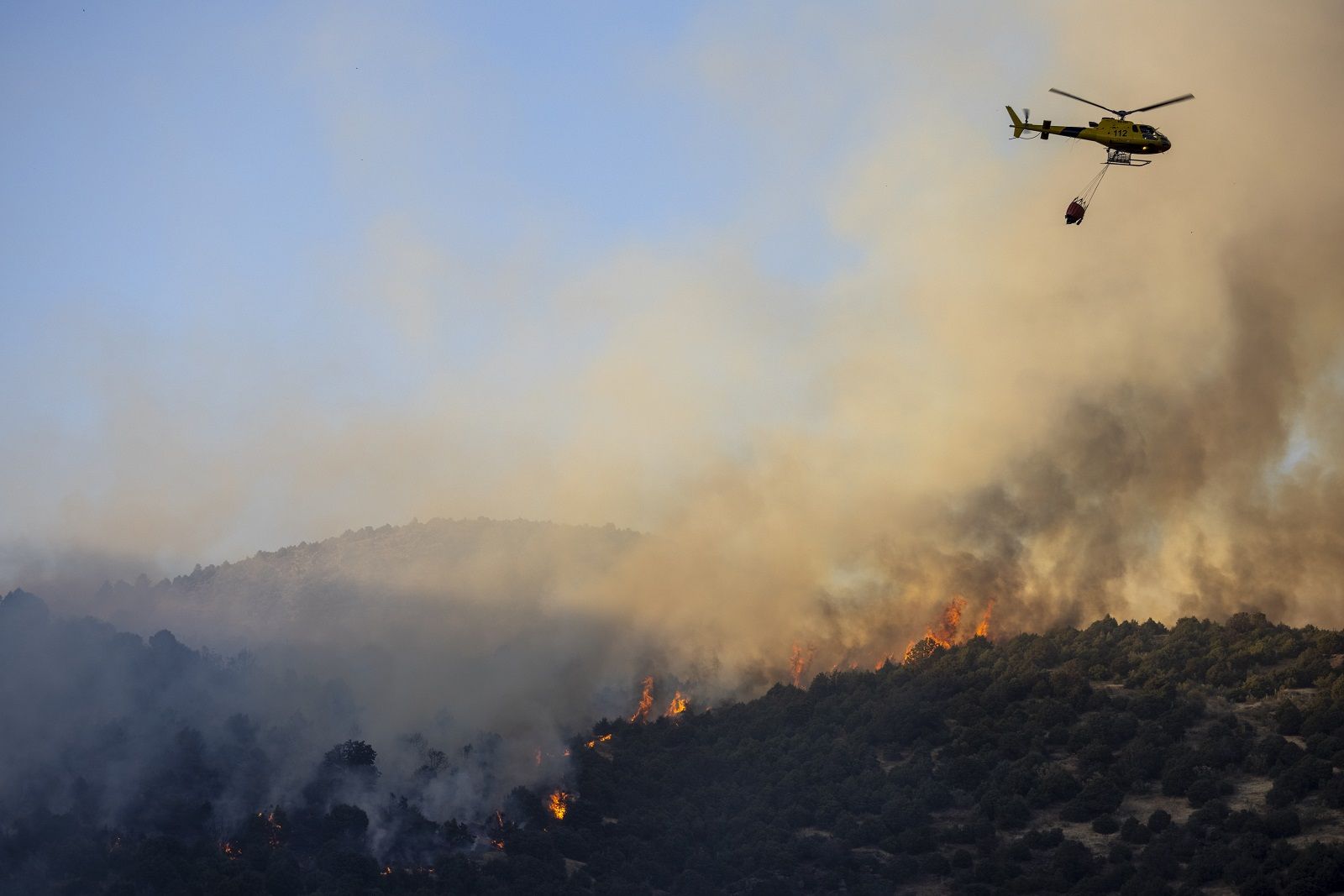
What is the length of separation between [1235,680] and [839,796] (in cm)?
3931

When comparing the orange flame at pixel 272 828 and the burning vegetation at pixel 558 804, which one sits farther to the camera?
the burning vegetation at pixel 558 804

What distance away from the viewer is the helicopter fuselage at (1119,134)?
11588 centimetres

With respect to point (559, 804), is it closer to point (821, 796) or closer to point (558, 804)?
point (558, 804)

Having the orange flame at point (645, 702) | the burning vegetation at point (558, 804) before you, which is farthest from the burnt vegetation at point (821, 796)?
the orange flame at point (645, 702)

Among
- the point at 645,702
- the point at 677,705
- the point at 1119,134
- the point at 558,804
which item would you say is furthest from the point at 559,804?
the point at 1119,134

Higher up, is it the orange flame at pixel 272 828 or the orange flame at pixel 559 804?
the orange flame at pixel 559 804

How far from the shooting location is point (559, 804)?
473ft

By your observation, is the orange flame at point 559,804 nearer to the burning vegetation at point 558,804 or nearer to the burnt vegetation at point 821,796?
the burning vegetation at point 558,804

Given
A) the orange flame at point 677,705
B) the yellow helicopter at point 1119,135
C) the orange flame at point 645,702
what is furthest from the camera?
the orange flame at point 677,705

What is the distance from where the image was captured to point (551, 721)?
163875mm

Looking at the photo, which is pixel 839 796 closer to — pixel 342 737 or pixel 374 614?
pixel 342 737

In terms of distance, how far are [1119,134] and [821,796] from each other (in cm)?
6380

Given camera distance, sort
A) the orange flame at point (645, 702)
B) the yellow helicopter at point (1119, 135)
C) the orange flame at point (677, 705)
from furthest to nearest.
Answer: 1. the orange flame at point (677, 705)
2. the orange flame at point (645, 702)
3. the yellow helicopter at point (1119, 135)

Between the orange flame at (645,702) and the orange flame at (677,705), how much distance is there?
2.11 metres
